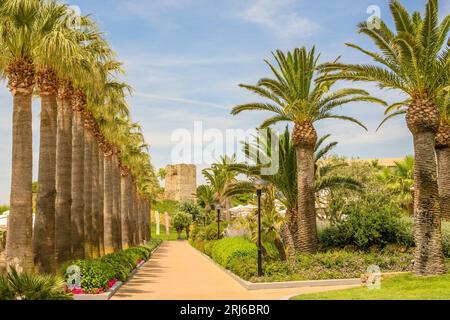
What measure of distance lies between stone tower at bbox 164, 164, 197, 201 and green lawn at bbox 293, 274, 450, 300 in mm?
98747

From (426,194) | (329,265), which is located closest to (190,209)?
(329,265)

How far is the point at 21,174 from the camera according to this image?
15.9 meters

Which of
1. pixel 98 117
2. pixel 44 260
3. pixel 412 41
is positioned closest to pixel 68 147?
pixel 44 260

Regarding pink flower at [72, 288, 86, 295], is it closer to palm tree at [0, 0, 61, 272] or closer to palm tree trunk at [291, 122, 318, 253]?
palm tree at [0, 0, 61, 272]

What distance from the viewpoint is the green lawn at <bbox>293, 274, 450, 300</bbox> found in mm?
13820

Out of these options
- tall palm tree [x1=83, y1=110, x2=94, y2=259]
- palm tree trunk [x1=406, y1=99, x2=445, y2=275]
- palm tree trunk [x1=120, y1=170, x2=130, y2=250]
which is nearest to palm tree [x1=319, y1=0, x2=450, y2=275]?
palm tree trunk [x1=406, y1=99, x2=445, y2=275]

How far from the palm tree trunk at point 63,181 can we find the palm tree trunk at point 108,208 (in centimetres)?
1160

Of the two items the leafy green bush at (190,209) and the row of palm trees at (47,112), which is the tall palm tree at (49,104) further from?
the leafy green bush at (190,209)

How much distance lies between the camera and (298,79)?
2459 centimetres

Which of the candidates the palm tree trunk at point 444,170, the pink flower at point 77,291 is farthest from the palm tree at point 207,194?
the pink flower at point 77,291

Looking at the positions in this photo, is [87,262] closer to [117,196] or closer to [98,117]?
[98,117]

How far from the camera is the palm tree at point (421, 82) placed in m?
17.8
